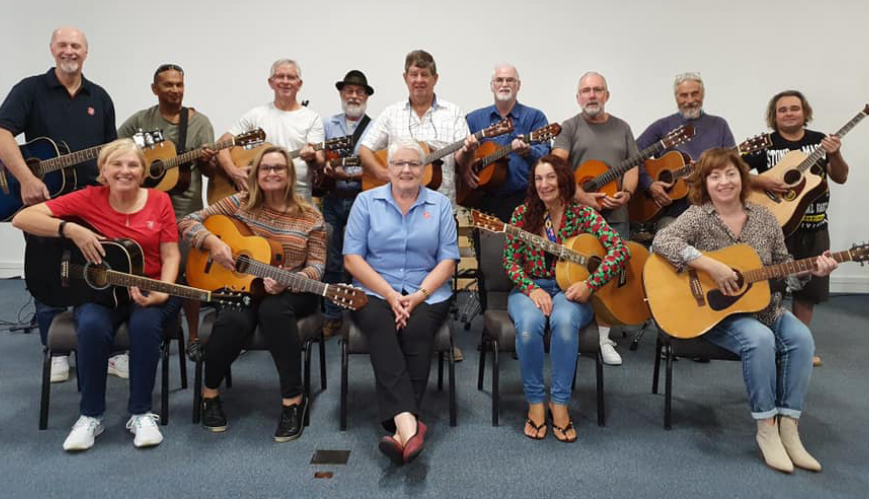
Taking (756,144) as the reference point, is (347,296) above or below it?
below

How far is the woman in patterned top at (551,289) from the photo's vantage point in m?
2.64

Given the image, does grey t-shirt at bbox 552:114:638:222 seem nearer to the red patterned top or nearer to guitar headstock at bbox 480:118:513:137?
guitar headstock at bbox 480:118:513:137

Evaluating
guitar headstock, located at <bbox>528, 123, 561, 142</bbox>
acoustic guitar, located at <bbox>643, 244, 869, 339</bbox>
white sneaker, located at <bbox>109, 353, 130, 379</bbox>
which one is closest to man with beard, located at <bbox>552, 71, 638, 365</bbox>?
guitar headstock, located at <bbox>528, 123, 561, 142</bbox>

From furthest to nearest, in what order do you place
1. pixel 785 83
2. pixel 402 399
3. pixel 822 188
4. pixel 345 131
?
pixel 785 83 < pixel 345 131 < pixel 822 188 < pixel 402 399

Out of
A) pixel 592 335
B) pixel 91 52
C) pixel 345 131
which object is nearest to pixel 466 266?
pixel 345 131

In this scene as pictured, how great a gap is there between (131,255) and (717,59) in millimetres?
5520

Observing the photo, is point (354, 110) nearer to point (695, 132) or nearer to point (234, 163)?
point (234, 163)

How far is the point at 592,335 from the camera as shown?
2.71 meters

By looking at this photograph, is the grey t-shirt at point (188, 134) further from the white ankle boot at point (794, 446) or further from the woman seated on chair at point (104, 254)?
the white ankle boot at point (794, 446)

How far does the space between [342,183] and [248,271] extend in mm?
1319

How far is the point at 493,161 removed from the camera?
3633 mm

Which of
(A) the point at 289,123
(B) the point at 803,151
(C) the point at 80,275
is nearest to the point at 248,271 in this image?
(C) the point at 80,275

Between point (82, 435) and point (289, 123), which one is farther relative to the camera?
point (289, 123)

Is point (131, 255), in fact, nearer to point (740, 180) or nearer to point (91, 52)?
point (740, 180)
